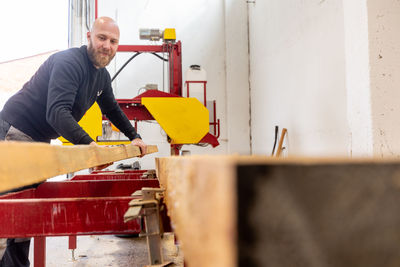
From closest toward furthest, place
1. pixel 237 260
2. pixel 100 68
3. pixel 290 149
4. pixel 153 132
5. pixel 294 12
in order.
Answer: pixel 237 260
pixel 100 68
pixel 294 12
pixel 290 149
pixel 153 132

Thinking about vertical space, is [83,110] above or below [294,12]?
below

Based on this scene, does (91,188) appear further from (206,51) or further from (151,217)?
(206,51)

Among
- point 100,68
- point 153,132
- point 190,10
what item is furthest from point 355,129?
point 190,10

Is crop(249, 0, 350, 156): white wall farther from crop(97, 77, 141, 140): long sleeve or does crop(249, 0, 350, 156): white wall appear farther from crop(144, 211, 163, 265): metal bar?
crop(144, 211, 163, 265): metal bar

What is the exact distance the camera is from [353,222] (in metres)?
0.24

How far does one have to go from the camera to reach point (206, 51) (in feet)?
20.0

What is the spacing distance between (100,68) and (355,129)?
1.80 metres

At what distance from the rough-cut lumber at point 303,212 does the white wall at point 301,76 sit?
2202mm

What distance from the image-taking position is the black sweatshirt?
162 cm

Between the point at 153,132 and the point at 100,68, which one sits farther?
the point at 153,132

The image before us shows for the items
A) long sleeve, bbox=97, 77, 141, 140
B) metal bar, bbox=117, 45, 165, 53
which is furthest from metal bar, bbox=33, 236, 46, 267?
metal bar, bbox=117, 45, 165, 53

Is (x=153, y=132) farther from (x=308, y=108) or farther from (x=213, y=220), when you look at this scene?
(x=213, y=220)

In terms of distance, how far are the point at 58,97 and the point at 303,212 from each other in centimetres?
164

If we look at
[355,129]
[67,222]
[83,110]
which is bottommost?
[67,222]
